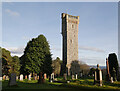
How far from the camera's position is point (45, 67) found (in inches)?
933

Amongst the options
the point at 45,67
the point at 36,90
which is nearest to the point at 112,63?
the point at 45,67

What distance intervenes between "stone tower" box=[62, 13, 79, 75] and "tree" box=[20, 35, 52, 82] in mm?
37184

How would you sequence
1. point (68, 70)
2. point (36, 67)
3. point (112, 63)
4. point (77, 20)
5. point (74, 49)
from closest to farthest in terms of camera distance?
point (36, 67) < point (112, 63) < point (68, 70) < point (74, 49) < point (77, 20)

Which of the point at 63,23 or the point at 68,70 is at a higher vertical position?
the point at 63,23

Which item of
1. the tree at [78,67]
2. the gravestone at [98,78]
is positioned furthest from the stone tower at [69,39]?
the gravestone at [98,78]

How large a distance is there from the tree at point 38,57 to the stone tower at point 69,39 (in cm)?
3718

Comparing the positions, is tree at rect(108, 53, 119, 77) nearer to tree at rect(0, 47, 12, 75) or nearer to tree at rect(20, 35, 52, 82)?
tree at rect(20, 35, 52, 82)

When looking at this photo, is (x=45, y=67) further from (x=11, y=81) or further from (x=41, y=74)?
(x=11, y=81)

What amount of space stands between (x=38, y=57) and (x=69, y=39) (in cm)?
4228

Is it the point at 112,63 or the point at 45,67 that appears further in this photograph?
the point at 112,63

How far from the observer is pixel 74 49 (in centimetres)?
6475

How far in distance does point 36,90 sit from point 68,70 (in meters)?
45.9

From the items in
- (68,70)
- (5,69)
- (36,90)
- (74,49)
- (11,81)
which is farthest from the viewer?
(74,49)

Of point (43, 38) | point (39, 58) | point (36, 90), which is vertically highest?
point (43, 38)
